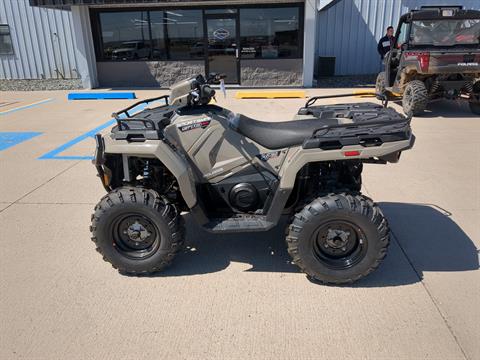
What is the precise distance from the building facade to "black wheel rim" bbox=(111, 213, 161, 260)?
37.2 ft

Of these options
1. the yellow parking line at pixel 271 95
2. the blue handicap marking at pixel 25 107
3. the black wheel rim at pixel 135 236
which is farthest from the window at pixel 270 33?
the black wheel rim at pixel 135 236

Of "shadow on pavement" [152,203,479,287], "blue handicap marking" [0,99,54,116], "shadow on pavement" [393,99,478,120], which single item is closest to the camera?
"shadow on pavement" [152,203,479,287]

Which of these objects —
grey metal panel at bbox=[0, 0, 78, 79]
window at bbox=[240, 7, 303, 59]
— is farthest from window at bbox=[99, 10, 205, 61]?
grey metal panel at bbox=[0, 0, 78, 79]

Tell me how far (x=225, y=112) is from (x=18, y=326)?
211 centimetres

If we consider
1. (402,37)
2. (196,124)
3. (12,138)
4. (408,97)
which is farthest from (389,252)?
(402,37)

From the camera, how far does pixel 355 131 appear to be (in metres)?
2.93

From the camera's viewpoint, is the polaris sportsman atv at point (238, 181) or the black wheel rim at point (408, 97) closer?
the polaris sportsman atv at point (238, 181)

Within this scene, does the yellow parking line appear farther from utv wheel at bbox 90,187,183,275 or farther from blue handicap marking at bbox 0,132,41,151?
utv wheel at bbox 90,187,183,275

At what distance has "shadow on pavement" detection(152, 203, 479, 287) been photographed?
3215 millimetres

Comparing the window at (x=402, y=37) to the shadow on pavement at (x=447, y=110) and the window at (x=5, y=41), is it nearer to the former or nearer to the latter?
the shadow on pavement at (x=447, y=110)

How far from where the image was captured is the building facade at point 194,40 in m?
13.8

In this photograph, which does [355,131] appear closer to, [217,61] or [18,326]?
[18,326]

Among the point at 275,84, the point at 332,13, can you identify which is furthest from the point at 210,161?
the point at 332,13

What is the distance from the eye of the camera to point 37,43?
1568 centimetres
